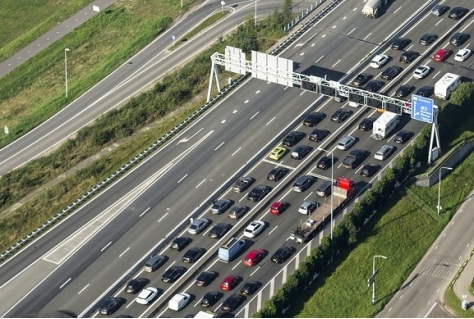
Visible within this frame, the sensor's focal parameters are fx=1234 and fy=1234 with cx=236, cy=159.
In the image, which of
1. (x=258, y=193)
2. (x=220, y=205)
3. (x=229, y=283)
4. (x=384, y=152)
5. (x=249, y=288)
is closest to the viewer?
(x=249, y=288)

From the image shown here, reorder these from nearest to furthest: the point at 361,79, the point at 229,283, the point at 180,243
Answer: the point at 229,283 < the point at 180,243 < the point at 361,79

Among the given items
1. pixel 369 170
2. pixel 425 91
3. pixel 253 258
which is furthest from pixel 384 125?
pixel 253 258

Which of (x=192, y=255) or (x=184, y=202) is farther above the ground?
(x=192, y=255)

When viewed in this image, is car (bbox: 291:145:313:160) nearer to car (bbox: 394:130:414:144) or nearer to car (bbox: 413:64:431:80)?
car (bbox: 394:130:414:144)

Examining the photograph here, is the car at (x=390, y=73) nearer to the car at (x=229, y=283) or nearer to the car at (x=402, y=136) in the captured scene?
the car at (x=402, y=136)

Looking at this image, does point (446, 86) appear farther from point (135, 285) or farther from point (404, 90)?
point (135, 285)

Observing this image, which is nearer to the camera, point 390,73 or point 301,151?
point 301,151
